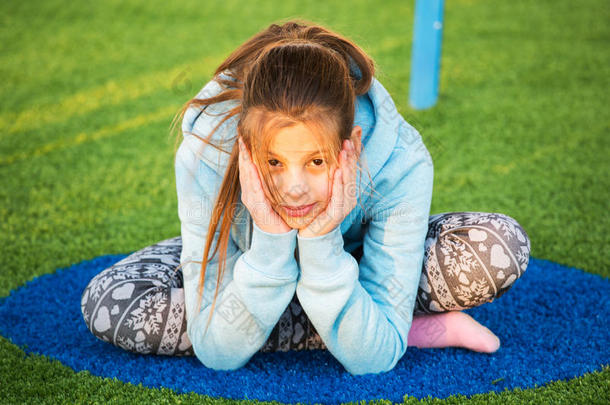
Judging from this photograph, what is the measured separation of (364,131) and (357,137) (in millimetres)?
114

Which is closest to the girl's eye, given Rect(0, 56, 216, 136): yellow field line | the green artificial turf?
the green artificial turf

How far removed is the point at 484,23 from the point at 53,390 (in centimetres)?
456

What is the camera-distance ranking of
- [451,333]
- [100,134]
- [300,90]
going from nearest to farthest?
1. [300,90]
2. [451,333]
3. [100,134]

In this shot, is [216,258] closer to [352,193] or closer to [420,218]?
[352,193]

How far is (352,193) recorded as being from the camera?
132cm

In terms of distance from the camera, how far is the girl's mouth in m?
1.30

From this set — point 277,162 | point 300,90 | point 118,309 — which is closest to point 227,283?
point 118,309

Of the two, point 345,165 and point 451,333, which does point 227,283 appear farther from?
point 451,333

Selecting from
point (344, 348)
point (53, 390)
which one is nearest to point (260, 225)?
point (344, 348)

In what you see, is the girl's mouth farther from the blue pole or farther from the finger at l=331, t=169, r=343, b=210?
Answer: the blue pole

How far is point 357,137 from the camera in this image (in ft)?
4.39

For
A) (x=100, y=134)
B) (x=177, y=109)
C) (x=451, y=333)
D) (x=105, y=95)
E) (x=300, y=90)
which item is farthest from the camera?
(x=105, y=95)

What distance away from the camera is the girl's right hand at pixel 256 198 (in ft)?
4.20

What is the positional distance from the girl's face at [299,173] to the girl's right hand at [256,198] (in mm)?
18
